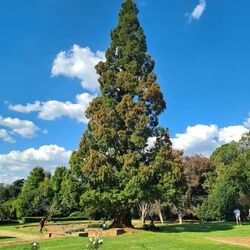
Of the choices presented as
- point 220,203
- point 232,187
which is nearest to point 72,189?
point 220,203

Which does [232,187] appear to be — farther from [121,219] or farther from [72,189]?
[72,189]

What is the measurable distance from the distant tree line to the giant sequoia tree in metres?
0.54

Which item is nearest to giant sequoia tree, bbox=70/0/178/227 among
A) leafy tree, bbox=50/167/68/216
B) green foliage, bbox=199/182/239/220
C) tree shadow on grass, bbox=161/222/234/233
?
tree shadow on grass, bbox=161/222/234/233

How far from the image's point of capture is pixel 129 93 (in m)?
29.8

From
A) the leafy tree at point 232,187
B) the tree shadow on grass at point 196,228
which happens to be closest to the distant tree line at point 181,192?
the leafy tree at point 232,187

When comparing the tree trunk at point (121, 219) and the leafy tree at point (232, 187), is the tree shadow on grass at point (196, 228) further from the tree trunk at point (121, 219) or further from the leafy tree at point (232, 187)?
the leafy tree at point (232, 187)

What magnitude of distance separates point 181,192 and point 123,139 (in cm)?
640

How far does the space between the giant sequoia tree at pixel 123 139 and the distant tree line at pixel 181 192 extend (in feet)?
1.76

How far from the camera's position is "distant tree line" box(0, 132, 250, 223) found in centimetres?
2744

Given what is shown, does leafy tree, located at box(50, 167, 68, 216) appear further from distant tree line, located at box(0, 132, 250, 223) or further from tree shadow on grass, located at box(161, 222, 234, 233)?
tree shadow on grass, located at box(161, 222, 234, 233)

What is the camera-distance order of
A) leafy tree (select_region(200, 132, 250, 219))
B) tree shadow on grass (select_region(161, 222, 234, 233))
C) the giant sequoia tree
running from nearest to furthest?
the giant sequoia tree → tree shadow on grass (select_region(161, 222, 234, 233)) → leafy tree (select_region(200, 132, 250, 219))

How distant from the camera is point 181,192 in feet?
93.0

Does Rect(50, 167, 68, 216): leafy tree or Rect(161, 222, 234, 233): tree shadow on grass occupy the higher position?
Rect(50, 167, 68, 216): leafy tree

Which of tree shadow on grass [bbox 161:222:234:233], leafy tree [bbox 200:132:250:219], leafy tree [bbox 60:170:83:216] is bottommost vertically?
tree shadow on grass [bbox 161:222:234:233]
